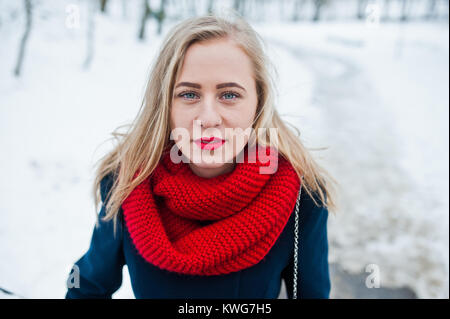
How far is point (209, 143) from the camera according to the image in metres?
1.16

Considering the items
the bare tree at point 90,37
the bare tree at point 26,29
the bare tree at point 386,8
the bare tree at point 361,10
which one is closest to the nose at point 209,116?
the bare tree at point 26,29

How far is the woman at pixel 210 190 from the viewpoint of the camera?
1.15 metres

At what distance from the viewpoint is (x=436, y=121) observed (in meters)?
6.01

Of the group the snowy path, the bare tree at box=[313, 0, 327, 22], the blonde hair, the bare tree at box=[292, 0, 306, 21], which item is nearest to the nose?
the blonde hair

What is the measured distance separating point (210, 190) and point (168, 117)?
0.36 m

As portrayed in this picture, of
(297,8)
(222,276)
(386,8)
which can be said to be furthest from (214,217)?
(297,8)

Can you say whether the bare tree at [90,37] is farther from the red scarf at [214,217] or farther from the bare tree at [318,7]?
the bare tree at [318,7]

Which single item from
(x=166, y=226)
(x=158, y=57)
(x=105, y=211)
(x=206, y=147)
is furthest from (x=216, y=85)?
(x=105, y=211)

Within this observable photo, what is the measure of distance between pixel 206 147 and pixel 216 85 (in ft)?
0.77

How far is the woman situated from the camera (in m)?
1.15

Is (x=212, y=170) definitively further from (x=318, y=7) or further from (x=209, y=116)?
(x=318, y=7)

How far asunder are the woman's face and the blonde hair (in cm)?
4

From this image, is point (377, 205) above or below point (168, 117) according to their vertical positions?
below
